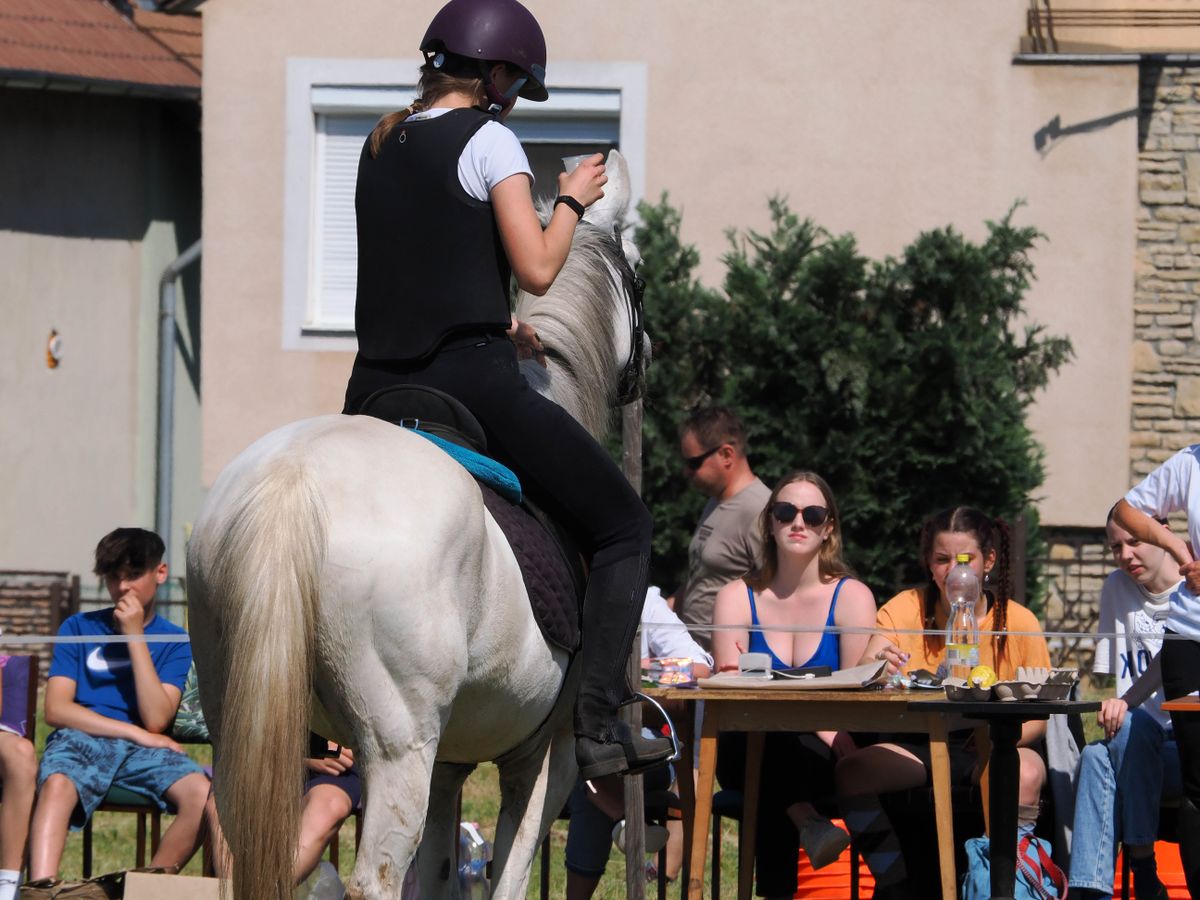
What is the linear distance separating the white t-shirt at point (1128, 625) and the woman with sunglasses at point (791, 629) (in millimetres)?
1014

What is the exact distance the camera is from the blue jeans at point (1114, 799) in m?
6.07

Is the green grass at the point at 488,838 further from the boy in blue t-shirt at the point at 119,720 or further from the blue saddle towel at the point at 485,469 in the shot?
the blue saddle towel at the point at 485,469

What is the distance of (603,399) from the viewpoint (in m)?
5.45

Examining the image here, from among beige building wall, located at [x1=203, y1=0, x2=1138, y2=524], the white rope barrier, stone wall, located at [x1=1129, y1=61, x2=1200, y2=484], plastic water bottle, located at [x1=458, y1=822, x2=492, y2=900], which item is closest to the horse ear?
the white rope barrier

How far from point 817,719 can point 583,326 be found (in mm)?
1489

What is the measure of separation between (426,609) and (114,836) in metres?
5.43

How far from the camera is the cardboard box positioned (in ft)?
18.3

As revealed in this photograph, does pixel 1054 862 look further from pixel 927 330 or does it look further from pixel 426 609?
pixel 927 330

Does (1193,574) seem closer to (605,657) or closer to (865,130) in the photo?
(605,657)

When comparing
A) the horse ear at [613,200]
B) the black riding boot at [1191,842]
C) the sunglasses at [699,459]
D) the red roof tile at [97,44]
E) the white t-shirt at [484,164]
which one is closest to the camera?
the white t-shirt at [484,164]

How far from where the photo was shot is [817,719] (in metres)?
5.73

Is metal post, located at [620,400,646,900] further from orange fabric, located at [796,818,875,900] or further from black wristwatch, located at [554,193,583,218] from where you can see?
black wristwatch, located at [554,193,583,218]

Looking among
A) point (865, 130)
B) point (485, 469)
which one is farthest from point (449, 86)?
point (865, 130)

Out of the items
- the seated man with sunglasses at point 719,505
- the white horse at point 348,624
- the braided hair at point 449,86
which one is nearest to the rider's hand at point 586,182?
the braided hair at point 449,86
